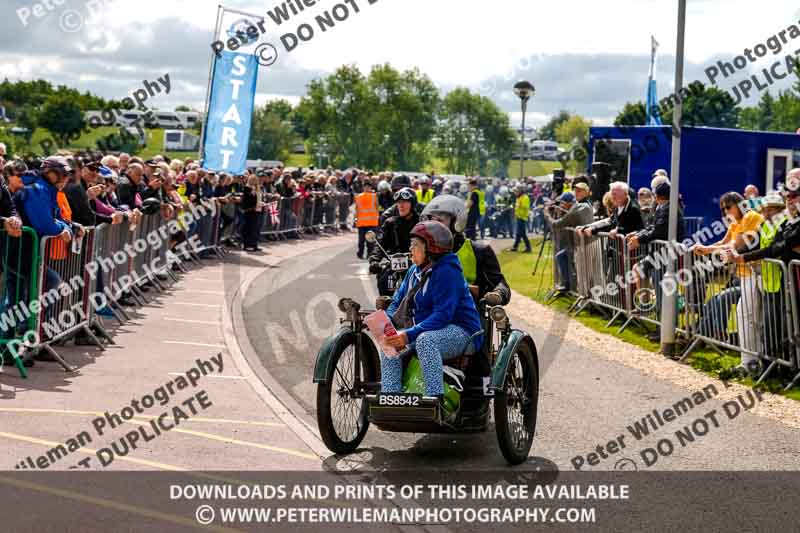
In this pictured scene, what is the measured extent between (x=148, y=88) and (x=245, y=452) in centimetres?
1219

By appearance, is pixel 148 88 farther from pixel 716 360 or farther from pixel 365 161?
pixel 365 161

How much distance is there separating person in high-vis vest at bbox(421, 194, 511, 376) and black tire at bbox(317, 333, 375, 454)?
1.17m

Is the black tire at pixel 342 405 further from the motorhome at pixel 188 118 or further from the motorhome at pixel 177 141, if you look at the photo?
the motorhome at pixel 188 118

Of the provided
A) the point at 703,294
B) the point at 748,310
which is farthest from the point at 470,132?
the point at 748,310

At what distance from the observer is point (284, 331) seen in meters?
14.6

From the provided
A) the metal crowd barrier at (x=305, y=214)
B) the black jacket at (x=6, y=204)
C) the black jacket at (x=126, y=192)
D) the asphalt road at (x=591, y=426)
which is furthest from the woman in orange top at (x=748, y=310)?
the metal crowd barrier at (x=305, y=214)

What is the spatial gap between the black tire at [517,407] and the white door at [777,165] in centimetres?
1894

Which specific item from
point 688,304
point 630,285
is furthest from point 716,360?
point 630,285

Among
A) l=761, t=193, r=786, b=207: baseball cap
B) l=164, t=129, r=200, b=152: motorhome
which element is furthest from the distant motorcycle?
l=164, t=129, r=200, b=152: motorhome

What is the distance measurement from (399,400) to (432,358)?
0.36 m

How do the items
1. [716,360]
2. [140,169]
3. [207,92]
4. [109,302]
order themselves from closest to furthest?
1. [716,360]
2. [109,302]
3. [140,169]
4. [207,92]

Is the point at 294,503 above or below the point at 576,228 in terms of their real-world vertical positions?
below

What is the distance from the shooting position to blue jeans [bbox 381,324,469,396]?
7.57 metres

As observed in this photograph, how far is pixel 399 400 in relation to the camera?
7.57 meters
